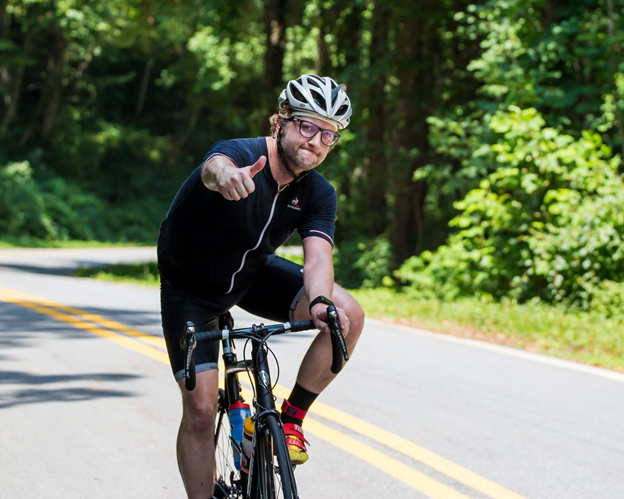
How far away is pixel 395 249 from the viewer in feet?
60.2

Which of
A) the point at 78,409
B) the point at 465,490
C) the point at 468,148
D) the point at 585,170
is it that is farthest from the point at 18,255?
the point at 465,490

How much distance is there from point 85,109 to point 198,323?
138ft

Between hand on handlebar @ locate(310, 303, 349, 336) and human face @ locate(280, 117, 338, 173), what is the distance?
22.8 inches

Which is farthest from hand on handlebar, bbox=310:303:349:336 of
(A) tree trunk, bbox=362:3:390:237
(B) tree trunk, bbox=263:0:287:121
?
(B) tree trunk, bbox=263:0:287:121

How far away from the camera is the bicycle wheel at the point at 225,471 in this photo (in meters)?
3.56

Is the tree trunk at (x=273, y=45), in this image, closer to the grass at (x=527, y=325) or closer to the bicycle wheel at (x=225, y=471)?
the grass at (x=527, y=325)

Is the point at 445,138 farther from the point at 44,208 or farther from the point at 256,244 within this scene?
the point at 44,208

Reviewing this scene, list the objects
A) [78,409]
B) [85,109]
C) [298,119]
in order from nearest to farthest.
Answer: [298,119] → [78,409] → [85,109]

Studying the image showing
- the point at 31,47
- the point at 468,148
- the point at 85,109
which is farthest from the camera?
the point at 85,109

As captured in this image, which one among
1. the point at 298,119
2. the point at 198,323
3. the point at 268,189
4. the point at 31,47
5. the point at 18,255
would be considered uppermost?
the point at 31,47

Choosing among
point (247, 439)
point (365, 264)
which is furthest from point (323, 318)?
point (365, 264)

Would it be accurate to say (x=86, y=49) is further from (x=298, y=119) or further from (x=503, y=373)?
(x=298, y=119)

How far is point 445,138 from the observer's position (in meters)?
13.9

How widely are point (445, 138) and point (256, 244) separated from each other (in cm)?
1100
